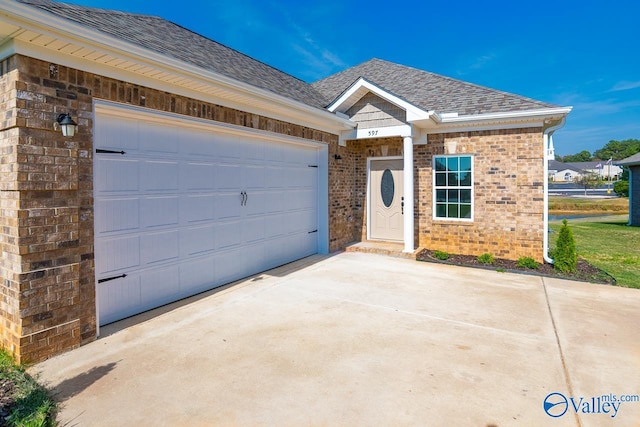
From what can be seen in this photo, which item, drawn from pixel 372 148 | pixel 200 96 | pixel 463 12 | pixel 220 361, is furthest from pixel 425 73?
pixel 220 361

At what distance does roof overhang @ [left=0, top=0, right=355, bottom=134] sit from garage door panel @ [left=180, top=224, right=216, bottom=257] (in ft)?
6.74

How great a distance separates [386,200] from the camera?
393 inches

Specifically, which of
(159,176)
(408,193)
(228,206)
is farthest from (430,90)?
(159,176)

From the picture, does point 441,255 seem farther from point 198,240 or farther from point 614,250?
point 198,240

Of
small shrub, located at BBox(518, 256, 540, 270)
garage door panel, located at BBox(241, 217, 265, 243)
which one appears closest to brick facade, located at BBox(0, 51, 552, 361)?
garage door panel, located at BBox(241, 217, 265, 243)

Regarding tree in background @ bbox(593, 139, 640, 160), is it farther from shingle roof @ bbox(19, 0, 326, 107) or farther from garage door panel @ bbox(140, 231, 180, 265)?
garage door panel @ bbox(140, 231, 180, 265)

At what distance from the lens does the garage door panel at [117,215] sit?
4340 millimetres

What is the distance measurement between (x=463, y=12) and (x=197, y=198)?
13.9 meters

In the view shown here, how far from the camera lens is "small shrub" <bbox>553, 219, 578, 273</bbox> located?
7113mm

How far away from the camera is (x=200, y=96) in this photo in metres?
5.43

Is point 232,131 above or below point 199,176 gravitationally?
above

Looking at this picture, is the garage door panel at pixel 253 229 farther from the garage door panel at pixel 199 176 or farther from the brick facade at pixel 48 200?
the brick facade at pixel 48 200

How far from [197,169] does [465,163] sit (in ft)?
20.7

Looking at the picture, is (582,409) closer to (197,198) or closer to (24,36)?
(197,198)
